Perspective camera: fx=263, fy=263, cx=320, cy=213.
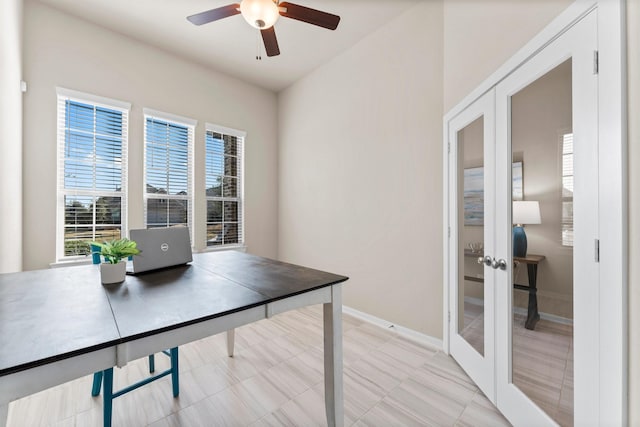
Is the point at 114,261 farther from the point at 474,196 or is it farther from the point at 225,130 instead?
the point at 225,130

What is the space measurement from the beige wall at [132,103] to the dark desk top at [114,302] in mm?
1768

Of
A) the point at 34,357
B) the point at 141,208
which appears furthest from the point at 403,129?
the point at 141,208

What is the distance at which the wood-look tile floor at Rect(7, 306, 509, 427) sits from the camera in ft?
5.17

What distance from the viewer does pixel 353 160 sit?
3285 millimetres

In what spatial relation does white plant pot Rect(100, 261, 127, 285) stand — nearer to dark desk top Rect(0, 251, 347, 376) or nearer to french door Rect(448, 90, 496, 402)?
dark desk top Rect(0, 251, 347, 376)

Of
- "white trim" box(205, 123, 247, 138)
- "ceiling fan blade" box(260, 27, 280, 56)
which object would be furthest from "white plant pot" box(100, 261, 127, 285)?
"white trim" box(205, 123, 247, 138)

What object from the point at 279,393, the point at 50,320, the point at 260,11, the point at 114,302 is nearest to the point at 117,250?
the point at 114,302

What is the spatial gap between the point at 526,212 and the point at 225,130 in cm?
381

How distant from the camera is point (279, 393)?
71.1 inches

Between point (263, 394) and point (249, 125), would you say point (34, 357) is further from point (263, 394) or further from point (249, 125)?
point (249, 125)

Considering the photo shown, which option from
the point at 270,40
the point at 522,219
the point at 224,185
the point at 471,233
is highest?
the point at 270,40

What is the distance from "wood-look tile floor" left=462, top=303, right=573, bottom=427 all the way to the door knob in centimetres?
29

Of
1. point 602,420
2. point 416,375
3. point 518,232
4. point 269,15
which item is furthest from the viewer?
point 416,375

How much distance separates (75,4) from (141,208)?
7.07 ft
